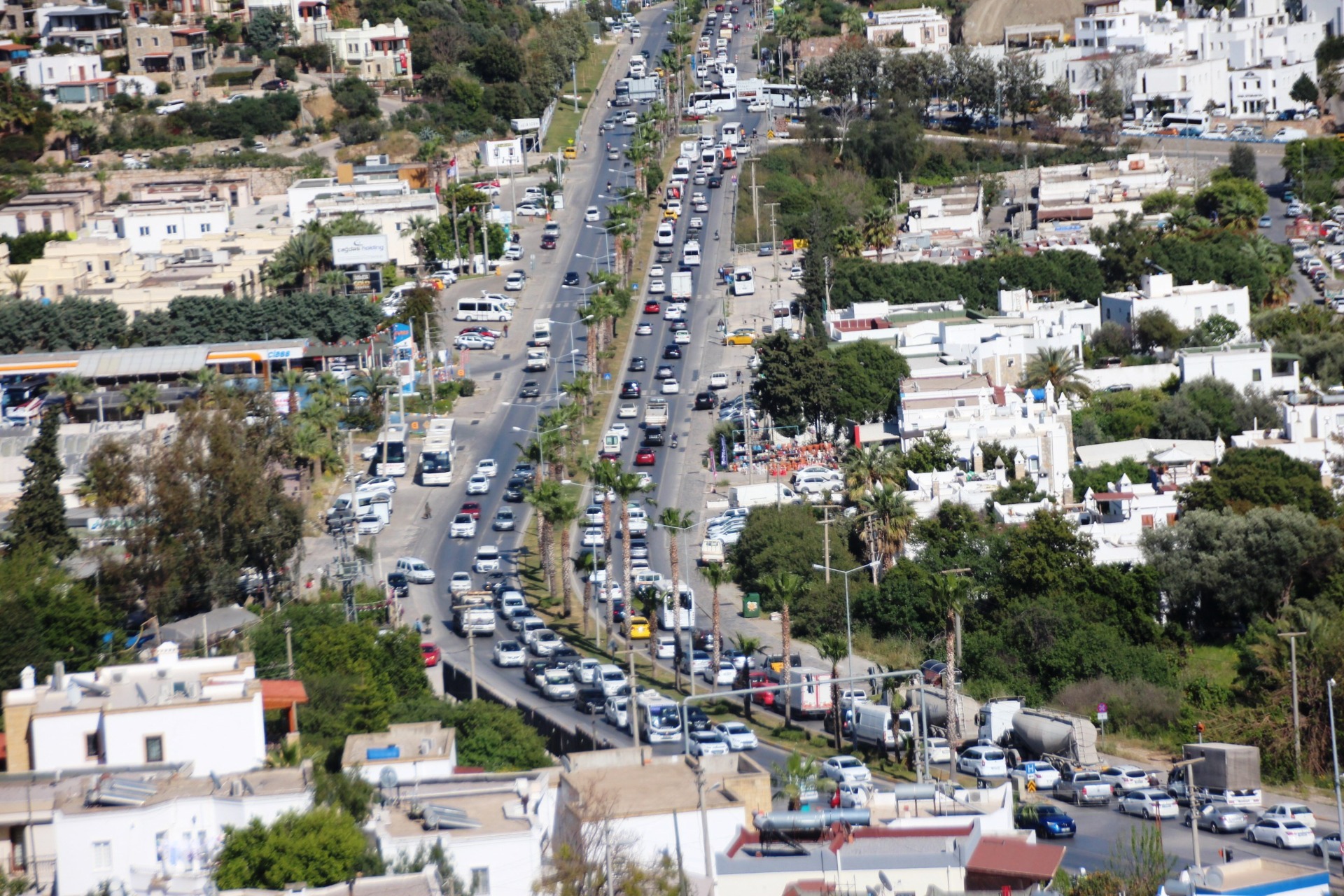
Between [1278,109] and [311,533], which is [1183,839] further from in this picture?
[1278,109]

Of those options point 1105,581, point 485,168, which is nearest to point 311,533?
point 1105,581

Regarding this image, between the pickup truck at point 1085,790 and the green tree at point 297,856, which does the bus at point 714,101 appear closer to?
the pickup truck at point 1085,790

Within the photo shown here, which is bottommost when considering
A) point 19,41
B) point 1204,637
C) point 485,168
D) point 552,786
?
point 1204,637

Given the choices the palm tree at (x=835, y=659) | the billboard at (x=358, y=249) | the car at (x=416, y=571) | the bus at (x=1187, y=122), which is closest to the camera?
the palm tree at (x=835, y=659)

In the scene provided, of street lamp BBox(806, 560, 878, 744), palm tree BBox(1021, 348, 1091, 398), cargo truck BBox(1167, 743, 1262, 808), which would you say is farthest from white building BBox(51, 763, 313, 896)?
palm tree BBox(1021, 348, 1091, 398)

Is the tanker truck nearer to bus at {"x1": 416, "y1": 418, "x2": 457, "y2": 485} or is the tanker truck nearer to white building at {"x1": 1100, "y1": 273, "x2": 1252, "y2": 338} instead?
bus at {"x1": 416, "y1": 418, "x2": 457, "y2": 485}

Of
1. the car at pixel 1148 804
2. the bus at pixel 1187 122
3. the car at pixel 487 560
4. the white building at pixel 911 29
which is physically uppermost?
the white building at pixel 911 29

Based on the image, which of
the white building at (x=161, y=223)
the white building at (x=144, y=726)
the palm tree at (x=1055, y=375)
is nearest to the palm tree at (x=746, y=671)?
the white building at (x=144, y=726)
